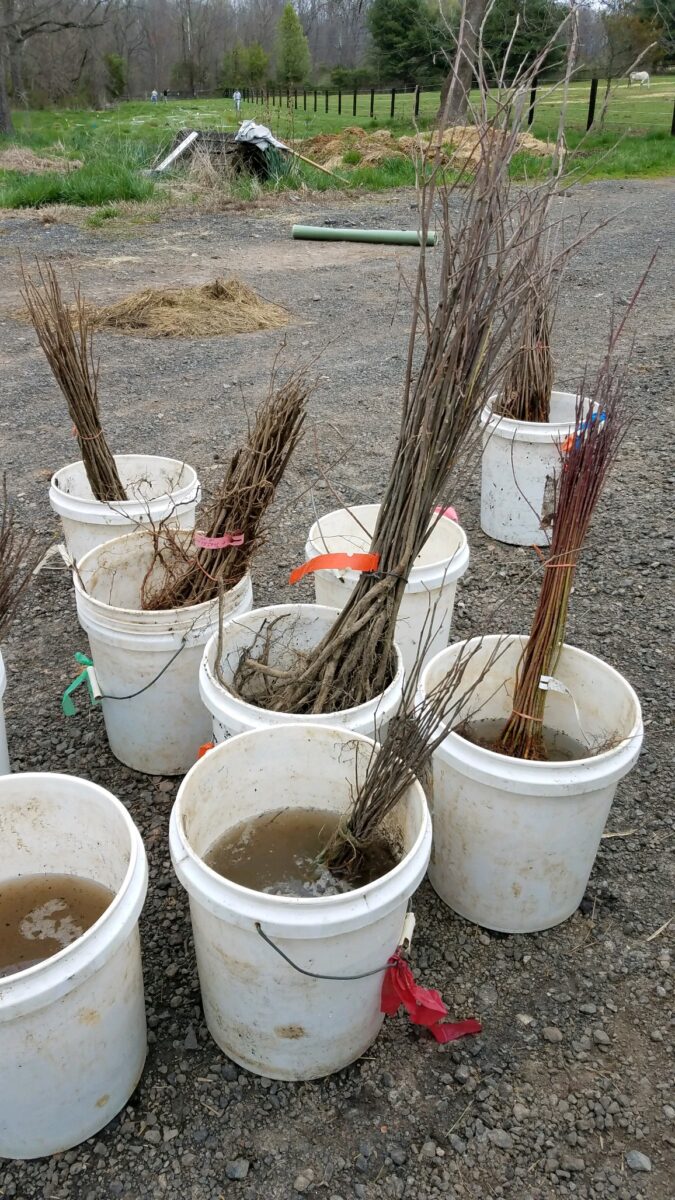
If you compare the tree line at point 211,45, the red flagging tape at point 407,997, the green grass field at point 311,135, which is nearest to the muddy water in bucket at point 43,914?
the red flagging tape at point 407,997

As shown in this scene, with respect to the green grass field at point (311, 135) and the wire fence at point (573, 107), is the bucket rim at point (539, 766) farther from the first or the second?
the wire fence at point (573, 107)

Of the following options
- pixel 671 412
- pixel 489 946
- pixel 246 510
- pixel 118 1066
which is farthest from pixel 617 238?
pixel 118 1066

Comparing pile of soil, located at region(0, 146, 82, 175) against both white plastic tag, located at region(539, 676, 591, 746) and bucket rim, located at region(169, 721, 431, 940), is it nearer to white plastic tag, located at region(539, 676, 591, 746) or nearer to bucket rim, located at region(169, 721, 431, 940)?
white plastic tag, located at region(539, 676, 591, 746)

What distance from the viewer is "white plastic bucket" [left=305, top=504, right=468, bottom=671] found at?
87.7 inches

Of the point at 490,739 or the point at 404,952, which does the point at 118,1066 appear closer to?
the point at 404,952

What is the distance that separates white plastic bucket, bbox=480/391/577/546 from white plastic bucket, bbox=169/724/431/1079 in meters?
1.69

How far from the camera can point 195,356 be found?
18.0 feet

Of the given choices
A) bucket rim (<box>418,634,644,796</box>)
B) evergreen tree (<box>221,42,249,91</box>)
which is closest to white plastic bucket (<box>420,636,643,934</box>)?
bucket rim (<box>418,634,644,796</box>)

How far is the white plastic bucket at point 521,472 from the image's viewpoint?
3098mm

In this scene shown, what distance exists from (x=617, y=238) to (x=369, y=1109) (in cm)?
899

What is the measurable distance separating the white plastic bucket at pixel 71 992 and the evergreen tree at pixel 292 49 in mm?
32539

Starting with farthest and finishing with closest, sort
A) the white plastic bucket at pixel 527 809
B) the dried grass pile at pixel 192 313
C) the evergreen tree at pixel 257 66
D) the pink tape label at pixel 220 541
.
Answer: the evergreen tree at pixel 257 66, the dried grass pile at pixel 192 313, the pink tape label at pixel 220 541, the white plastic bucket at pixel 527 809

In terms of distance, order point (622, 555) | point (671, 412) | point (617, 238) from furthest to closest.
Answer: point (617, 238)
point (671, 412)
point (622, 555)

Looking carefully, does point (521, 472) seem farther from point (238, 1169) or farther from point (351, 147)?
point (351, 147)
